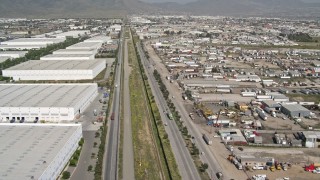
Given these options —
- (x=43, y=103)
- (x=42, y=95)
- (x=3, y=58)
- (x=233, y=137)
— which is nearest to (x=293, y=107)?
(x=233, y=137)

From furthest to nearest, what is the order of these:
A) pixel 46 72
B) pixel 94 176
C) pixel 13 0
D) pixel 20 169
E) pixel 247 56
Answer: pixel 13 0
pixel 247 56
pixel 46 72
pixel 94 176
pixel 20 169

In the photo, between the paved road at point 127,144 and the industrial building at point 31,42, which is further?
the industrial building at point 31,42

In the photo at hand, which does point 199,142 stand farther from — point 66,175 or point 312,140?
point 66,175

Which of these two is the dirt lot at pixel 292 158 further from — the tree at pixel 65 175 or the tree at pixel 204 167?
the tree at pixel 65 175

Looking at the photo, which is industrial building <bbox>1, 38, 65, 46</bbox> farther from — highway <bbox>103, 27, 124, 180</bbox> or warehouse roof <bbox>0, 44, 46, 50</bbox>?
highway <bbox>103, 27, 124, 180</bbox>

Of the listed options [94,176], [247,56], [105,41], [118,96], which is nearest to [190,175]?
[94,176]

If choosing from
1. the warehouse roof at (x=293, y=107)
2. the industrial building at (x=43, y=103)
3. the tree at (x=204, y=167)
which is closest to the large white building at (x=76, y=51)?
the industrial building at (x=43, y=103)

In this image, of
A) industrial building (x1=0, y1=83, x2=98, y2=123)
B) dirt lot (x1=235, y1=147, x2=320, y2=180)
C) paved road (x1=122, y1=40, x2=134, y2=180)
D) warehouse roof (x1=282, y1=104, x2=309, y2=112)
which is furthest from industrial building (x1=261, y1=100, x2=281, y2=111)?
industrial building (x1=0, y1=83, x2=98, y2=123)

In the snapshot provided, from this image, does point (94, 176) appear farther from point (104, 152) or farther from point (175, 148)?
point (175, 148)
